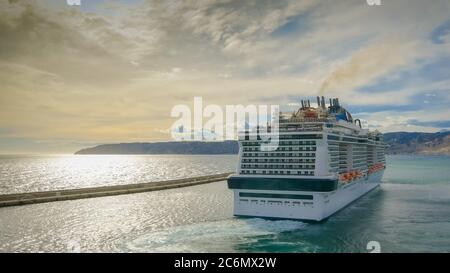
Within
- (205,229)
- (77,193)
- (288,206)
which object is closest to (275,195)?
(288,206)

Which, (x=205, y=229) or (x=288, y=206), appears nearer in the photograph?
(x=205, y=229)

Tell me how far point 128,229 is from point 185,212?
987cm

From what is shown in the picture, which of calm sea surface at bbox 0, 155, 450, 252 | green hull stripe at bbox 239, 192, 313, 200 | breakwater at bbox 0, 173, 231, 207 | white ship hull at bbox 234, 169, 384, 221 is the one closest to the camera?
calm sea surface at bbox 0, 155, 450, 252

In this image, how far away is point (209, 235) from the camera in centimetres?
2892

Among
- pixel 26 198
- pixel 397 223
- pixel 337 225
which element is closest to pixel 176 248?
pixel 337 225

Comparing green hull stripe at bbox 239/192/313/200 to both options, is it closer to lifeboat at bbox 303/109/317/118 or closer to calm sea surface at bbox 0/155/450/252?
calm sea surface at bbox 0/155/450/252

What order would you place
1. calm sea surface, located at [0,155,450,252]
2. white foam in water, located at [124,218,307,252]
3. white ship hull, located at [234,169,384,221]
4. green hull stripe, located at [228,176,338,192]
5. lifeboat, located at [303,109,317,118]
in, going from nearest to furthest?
1. white foam in water, located at [124,218,307,252]
2. calm sea surface, located at [0,155,450,252]
3. green hull stripe, located at [228,176,338,192]
4. white ship hull, located at [234,169,384,221]
5. lifeboat, located at [303,109,317,118]

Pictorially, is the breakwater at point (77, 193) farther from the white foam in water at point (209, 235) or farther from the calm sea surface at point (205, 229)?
the white foam in water at point (209, 235)

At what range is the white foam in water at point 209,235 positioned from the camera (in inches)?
998

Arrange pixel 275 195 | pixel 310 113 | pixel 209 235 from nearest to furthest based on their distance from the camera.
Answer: pixel 209 235, pixel 275 195, pixel 310 113

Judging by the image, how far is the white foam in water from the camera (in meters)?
25.4

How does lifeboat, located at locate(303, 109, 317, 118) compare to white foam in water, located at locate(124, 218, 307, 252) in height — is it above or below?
above

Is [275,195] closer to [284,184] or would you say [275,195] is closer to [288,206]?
[284,184]

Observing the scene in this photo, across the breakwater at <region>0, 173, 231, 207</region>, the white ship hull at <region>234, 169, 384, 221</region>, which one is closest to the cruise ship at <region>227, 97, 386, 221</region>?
the white ship hull at <region>234, 169, 384, 221</region>
